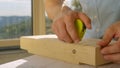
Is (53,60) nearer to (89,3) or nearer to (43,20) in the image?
(89,3)

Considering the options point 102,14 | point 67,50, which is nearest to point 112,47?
point 67,50

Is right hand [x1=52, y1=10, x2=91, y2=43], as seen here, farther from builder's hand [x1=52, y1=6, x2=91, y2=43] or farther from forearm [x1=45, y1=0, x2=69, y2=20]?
forearm [x1=45, y1=0, x2=69, y2=20]

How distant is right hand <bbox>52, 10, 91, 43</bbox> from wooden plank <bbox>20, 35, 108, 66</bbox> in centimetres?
2

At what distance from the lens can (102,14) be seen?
30.7 inches

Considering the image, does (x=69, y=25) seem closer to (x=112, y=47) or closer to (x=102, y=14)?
(x=112, y=47)

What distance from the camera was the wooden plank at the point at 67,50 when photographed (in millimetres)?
497

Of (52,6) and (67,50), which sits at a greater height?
(52,6)

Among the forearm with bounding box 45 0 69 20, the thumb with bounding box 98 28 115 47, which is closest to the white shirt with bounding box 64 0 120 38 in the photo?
the forearm with bounding box 45 0 69 20

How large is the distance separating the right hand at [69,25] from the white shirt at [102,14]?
23 centimetres

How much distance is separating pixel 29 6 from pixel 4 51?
39cm

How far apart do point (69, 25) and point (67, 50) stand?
0.07 m

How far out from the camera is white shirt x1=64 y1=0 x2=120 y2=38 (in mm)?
758

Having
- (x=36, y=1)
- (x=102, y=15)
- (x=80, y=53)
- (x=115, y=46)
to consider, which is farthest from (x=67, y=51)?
(x=36, y=1)

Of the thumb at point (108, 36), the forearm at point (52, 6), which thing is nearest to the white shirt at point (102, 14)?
the forearm at point (52, 6)
